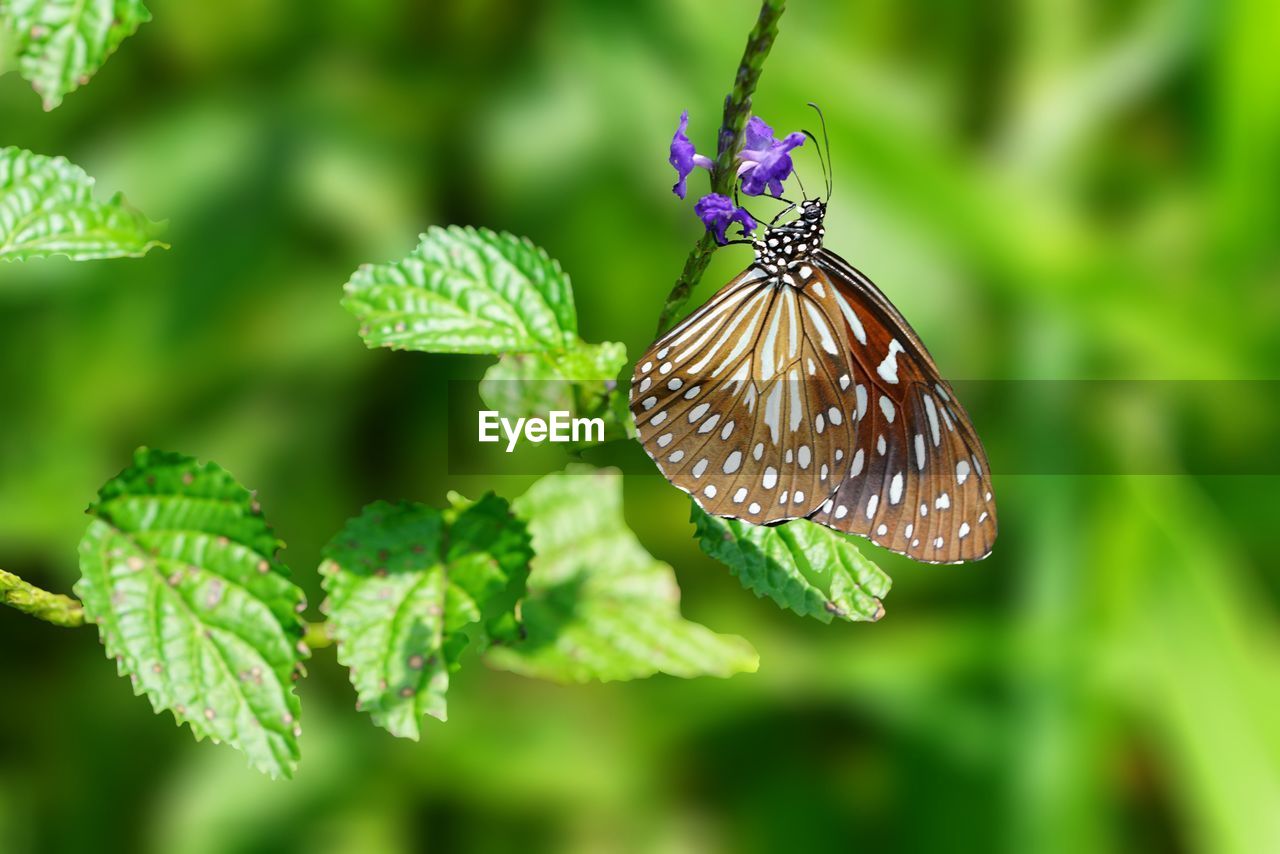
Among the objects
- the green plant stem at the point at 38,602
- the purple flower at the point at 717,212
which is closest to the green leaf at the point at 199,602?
the green plant stem at the point at 38,602

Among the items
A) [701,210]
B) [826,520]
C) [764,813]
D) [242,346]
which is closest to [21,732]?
[242,346]

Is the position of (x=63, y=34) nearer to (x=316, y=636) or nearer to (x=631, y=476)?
(x=316, y=636)

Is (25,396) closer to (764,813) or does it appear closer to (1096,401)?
(764,813)

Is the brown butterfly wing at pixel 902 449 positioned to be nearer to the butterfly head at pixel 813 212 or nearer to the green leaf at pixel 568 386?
the butterfly head at pixel 813 212

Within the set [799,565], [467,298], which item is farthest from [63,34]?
[799,565]

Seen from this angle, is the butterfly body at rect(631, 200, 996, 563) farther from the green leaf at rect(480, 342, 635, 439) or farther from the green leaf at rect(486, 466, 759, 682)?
the green leaf at rect(486, 466, 759, 682)

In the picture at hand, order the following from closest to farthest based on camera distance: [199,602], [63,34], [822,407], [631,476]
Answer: [63,34], [199,602], [822,407], [631,476]

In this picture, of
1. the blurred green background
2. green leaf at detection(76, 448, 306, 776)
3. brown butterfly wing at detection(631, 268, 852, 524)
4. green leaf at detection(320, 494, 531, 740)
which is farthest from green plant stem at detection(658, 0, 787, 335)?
the blurred green background
